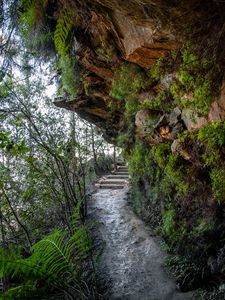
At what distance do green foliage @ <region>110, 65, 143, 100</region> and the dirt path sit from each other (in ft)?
8.59

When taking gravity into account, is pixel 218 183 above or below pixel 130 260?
above

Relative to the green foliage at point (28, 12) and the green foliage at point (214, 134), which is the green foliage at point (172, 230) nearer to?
the green foliage at point (214, 134)

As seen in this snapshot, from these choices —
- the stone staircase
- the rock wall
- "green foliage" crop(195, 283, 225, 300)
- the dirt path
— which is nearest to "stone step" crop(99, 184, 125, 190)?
the stone staircase

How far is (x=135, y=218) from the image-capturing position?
552 centimetres

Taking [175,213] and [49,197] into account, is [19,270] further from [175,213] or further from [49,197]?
[49,197]

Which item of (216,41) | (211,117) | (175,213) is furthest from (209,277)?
(216,41)

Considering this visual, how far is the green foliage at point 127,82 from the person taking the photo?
4129mm

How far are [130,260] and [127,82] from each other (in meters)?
2.93

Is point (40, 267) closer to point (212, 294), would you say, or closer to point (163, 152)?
point (212, 294)

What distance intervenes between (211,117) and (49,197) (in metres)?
3.57

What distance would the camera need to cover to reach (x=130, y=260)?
3955 millimetres

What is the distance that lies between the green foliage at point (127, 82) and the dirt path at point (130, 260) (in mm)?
2619

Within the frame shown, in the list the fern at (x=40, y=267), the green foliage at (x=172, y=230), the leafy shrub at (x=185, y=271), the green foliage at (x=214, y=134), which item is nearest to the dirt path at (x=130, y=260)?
the leafy shrub at (x=185, y=271)

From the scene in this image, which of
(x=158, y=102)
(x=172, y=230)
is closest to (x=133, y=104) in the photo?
(x=158, y=102)
